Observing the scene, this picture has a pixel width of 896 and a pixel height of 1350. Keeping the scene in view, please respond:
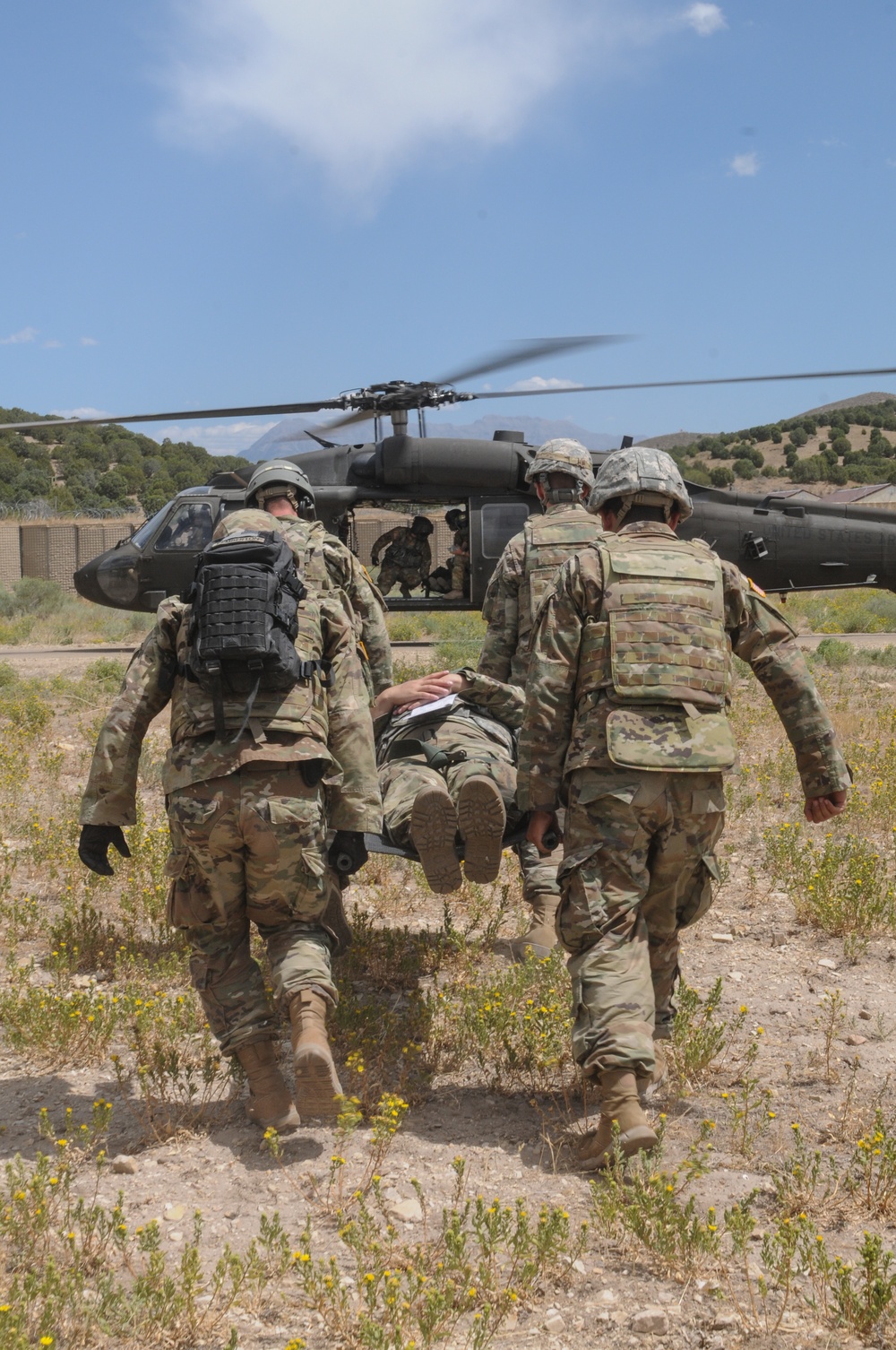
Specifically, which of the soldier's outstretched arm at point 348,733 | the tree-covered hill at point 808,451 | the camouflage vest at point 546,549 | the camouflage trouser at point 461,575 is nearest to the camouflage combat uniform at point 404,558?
the camouflage trouser at point 461,575

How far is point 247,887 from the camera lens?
3.43m

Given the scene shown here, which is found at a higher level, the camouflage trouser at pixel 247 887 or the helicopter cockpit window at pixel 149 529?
the helicopter cockpit window at pixel 149 529

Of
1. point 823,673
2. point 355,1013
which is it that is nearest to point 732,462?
point 823,673

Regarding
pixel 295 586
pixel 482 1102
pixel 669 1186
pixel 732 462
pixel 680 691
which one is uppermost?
pixel 732 462

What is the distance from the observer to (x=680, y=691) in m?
3.23

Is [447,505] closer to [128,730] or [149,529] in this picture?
[149,529]

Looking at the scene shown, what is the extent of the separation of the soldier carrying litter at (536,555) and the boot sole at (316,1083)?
249 centimetres

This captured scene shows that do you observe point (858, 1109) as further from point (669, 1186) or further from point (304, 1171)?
point (304, 1171)

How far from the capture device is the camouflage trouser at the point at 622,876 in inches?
121

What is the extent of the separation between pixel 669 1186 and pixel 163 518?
10991 millimetres

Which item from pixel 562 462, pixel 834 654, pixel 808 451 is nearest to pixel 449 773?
pixel 562 462

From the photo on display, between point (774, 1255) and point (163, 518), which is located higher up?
point (163, 518)

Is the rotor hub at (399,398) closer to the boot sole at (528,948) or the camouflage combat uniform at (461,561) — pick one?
the camouflage combat uniform at (461,561)

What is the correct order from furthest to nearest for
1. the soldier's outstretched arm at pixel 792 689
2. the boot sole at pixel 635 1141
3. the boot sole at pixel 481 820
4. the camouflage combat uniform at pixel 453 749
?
the camouflage combat uniform at pixel 453 749 < the boot sole at pixel 481 820 < the soldier's outstretched arm at pixel 792 689 < the boot sole at pixel 635 1141
